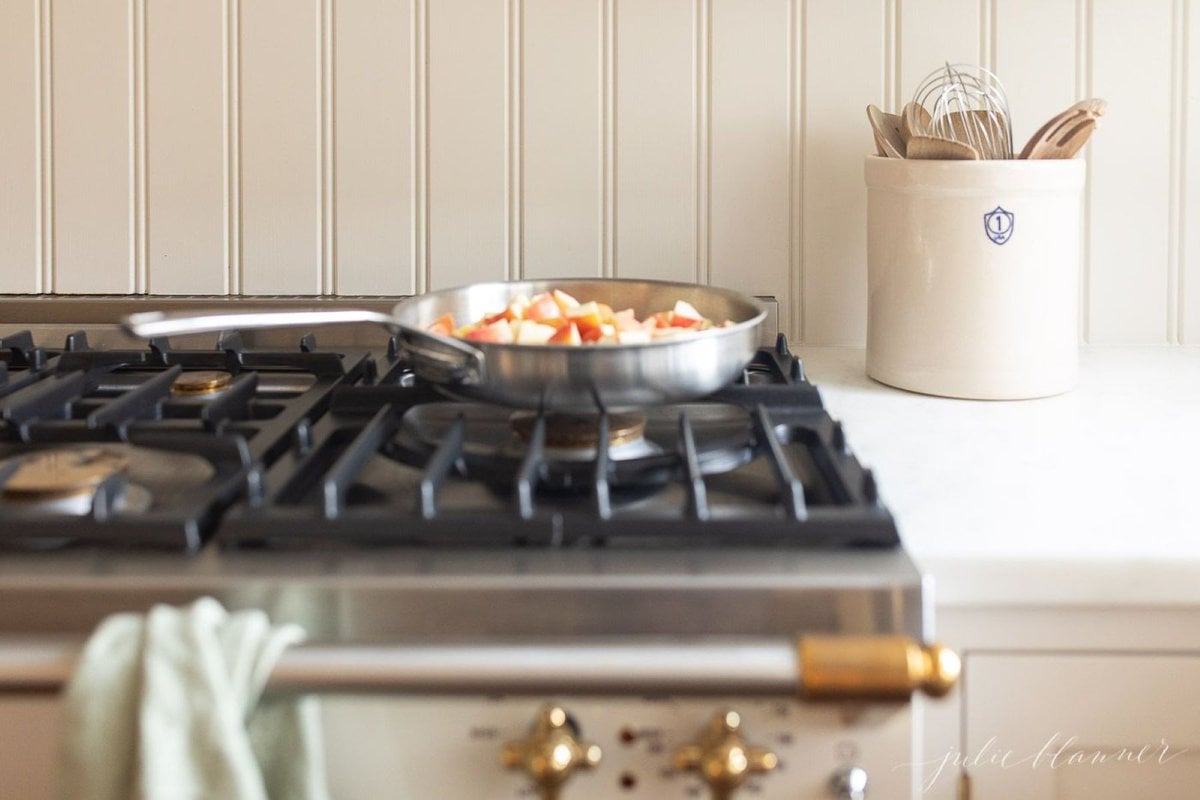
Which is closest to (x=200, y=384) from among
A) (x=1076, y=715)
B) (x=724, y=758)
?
(x=724, y=758)

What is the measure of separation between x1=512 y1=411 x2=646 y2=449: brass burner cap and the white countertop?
170mm

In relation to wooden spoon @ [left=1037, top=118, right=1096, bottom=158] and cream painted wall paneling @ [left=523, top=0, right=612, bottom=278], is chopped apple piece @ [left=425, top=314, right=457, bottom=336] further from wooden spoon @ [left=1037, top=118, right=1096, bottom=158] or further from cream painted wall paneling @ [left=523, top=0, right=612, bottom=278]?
wooden spoon @ [left=1037, top=118, right=1096, bottom=158]

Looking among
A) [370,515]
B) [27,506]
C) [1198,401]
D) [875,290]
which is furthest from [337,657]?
[1198,401]

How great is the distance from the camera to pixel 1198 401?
1.04 m

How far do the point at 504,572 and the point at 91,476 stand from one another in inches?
11.0

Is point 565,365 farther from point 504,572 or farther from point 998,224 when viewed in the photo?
point 998,224

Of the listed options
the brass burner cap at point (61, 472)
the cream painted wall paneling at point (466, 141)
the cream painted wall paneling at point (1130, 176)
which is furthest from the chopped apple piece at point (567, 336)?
the cream painted wall paneling at point (1130, 176)

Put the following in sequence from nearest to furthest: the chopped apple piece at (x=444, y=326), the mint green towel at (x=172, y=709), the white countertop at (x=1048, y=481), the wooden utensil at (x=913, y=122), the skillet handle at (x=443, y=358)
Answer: the mint green towel at (x=172, y=709) < the white countertop at (x=1048, y=481) < the skillet handle at (x=443, y=358) < the chopped apple piece at (x=444, y=326) < the wooden utensil at (x=913, y=122)

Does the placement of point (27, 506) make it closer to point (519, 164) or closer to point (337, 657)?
point (337, 657)

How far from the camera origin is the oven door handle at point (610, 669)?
1.90 ft

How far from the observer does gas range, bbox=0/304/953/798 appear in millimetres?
584

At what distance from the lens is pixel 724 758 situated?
0.59m

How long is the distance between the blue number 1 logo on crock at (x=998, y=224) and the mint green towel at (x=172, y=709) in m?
0.68

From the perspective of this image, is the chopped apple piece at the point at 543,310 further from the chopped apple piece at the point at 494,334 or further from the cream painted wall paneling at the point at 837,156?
the cream painted wall paneling at the point at 837,156
